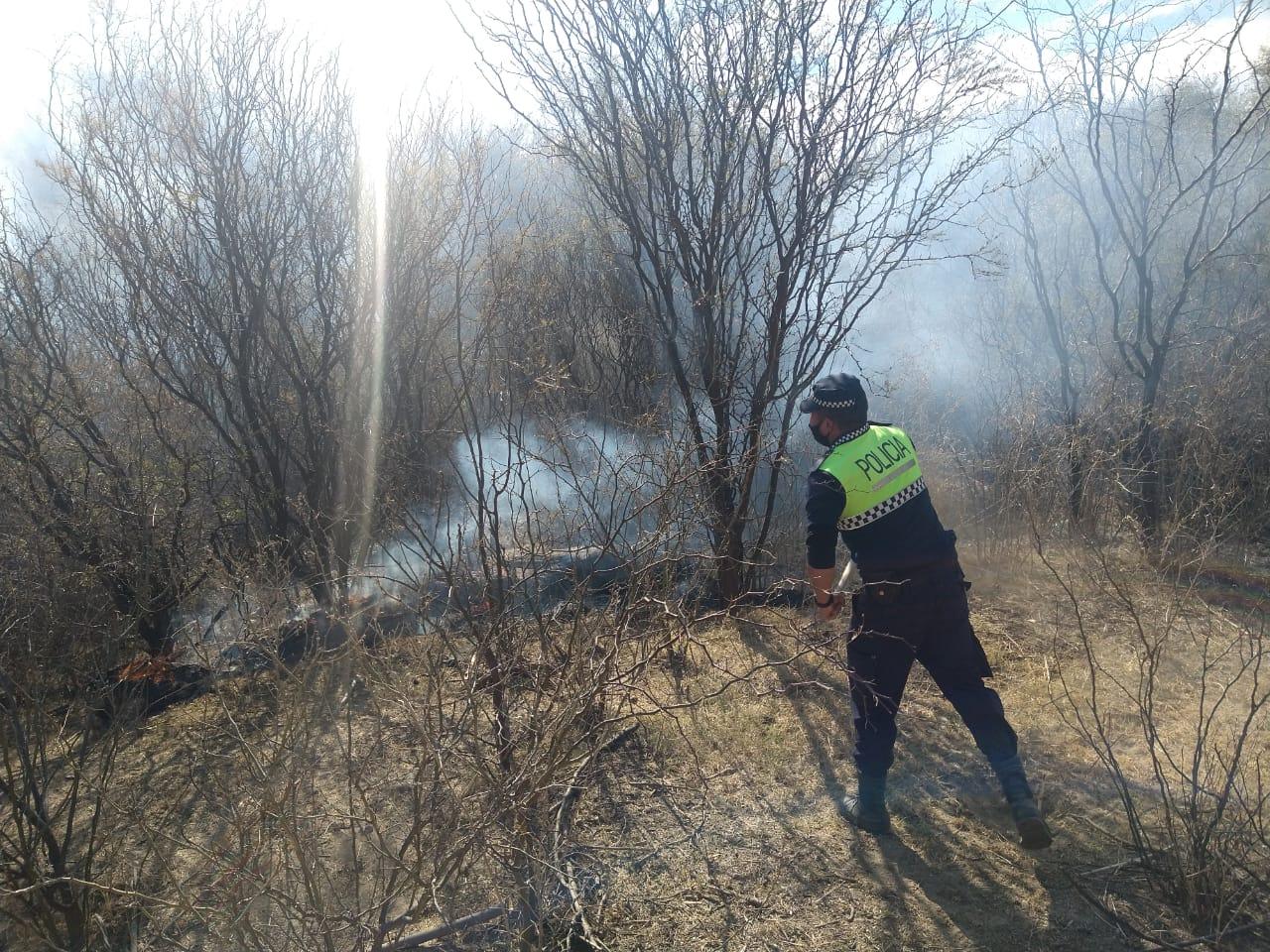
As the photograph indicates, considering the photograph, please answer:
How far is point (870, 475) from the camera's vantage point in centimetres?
302

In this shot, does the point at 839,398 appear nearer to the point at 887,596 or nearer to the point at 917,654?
the point at 887,596

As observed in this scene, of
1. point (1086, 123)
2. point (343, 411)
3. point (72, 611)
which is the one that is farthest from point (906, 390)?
point (72, 611)

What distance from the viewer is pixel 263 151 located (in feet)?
21.7

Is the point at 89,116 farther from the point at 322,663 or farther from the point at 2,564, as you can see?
the point at 322,663

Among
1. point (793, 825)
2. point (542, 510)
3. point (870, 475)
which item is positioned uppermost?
point (870, 475)

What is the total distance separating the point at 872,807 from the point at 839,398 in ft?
4.67

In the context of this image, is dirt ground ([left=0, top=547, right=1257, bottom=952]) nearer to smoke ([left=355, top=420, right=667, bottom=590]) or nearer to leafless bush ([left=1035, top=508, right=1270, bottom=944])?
leafless bush ([left=1035, top=508, right=1270, bottom=944])

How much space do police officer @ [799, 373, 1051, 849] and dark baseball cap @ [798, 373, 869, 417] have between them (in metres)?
0.01

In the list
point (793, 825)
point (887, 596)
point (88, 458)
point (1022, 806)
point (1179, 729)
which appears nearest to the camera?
point (1022, 806)

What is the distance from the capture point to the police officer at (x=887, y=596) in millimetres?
2961

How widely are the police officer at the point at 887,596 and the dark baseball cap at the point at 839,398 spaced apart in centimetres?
1

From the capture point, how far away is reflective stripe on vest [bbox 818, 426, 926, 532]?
3.02m

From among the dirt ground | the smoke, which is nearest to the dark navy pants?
the dirt ground

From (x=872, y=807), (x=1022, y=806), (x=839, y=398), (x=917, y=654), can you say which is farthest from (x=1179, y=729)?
(x=839, y=398)
